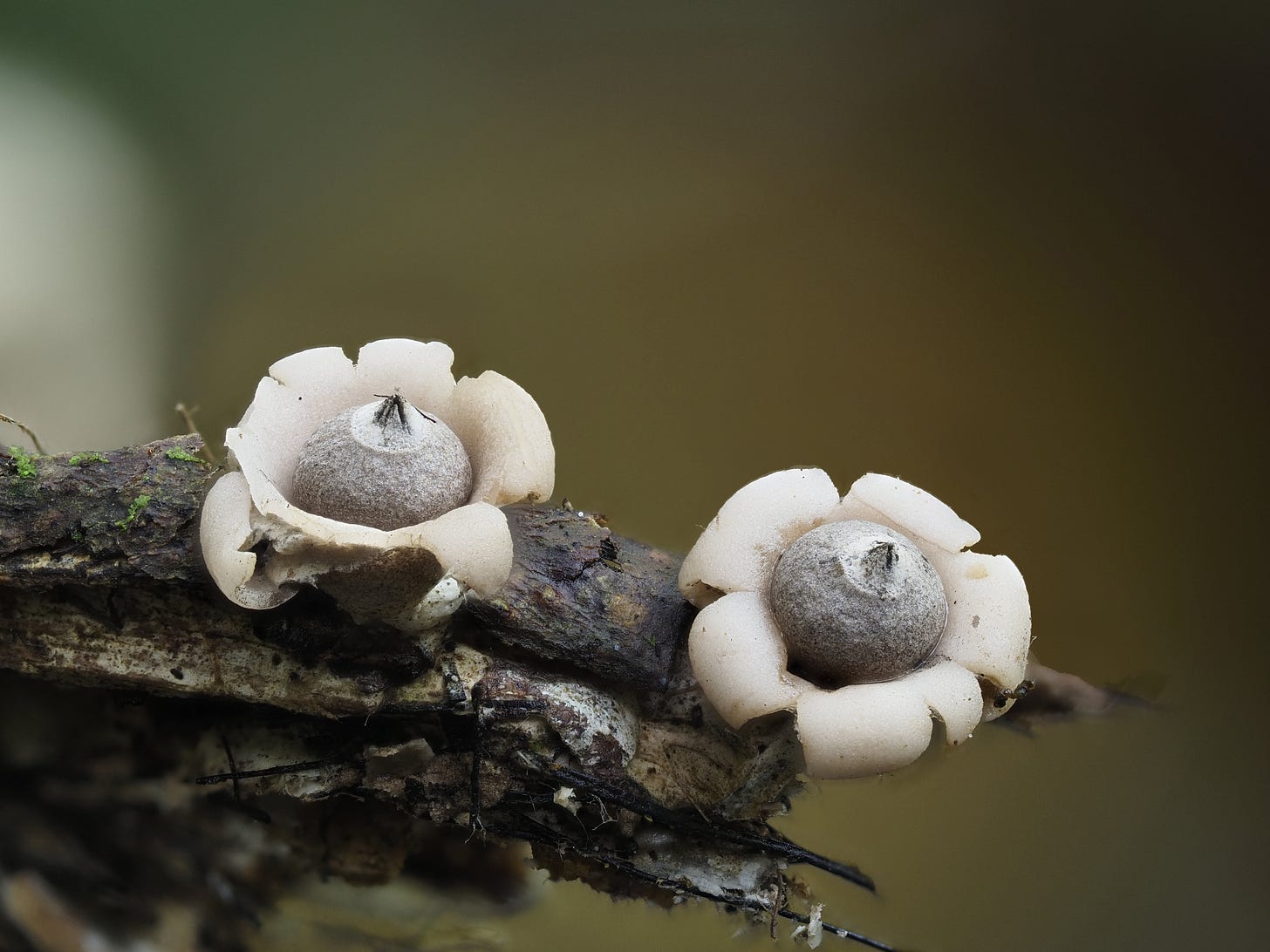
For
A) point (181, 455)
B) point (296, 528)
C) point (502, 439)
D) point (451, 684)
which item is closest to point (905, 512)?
point (502, 439)

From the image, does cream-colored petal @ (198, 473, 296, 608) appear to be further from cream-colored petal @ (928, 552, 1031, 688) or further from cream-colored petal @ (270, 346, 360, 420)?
cream-colored petal @ (928, 552, 1031, 688)

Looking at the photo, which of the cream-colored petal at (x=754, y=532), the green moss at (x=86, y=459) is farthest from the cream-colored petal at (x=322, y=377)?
the cream-colored petal at (x=754, y=532)

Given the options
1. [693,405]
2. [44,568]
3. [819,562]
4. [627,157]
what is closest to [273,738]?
[44,568]

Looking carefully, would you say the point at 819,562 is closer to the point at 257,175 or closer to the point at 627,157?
the point at 627,157

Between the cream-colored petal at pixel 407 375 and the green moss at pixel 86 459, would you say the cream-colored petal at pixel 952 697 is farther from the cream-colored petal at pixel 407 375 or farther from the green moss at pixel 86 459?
the green moss at pixel 86 459

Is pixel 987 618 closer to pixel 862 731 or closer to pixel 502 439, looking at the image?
pixel 862 731

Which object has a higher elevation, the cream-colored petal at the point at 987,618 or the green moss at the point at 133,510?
the cream-colored petal at the point at 987,618

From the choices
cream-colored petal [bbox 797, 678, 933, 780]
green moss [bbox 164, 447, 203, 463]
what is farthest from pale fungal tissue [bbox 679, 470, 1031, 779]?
green moss [bbox 164, 447, 203, 463]
